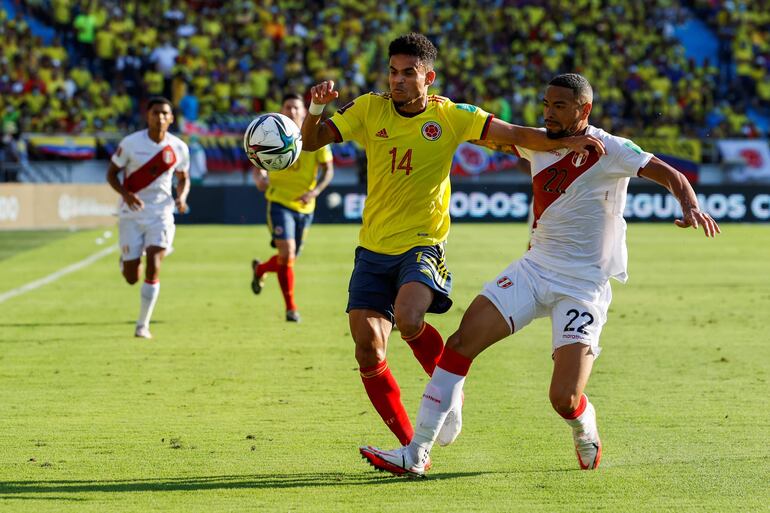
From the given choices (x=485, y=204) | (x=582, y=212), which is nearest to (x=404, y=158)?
(x=582, y=212)

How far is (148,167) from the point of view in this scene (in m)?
12.0

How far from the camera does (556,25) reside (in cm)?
3862

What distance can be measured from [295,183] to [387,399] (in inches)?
276

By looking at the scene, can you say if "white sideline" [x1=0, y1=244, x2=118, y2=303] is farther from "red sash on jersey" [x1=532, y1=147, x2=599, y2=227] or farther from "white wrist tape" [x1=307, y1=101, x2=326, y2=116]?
"red sash on jersey" [x1=532, y1=147, x2=599, y2=227]

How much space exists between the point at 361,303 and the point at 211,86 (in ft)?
88.4

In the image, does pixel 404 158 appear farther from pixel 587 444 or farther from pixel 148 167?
pixel 148 167

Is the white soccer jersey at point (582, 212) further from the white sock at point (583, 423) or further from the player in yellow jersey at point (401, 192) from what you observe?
the white sock at point (583, 423)

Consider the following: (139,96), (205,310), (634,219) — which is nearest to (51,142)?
(139,96)

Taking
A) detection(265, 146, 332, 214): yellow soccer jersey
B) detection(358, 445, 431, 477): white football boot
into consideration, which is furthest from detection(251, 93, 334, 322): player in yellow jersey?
detection(358, 445, 431, 477): white football boot

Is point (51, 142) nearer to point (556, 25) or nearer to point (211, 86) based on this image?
point (211, 86)

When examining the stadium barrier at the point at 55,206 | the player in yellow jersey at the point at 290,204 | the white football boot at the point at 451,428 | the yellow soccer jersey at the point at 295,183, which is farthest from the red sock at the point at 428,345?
the stadium barrier at the point at 55,206

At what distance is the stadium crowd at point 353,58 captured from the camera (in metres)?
31.7

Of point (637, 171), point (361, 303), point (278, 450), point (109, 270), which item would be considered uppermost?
point (637, 171)

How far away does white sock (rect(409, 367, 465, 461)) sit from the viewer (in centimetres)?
611
